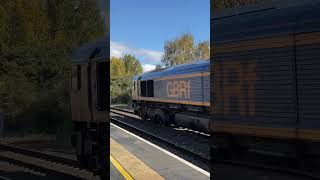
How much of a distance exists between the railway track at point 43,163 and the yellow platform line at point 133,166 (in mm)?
2577

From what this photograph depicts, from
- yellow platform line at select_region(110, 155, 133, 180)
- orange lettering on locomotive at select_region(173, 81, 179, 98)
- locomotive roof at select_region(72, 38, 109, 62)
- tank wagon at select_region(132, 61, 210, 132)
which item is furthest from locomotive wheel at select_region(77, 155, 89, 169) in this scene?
orange lettering on locomotive at select_region(173, 81, 179, 98)

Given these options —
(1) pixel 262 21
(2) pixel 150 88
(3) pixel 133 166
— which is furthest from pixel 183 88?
(1) pixel 262 21

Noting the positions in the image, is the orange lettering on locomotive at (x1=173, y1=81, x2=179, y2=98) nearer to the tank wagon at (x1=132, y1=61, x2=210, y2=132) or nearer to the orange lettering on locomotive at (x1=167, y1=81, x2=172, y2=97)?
the tank wagon at (x1=132, y1=61, x2=210, y2=132)

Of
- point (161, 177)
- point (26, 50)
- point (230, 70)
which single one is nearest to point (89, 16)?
point (26, 50)

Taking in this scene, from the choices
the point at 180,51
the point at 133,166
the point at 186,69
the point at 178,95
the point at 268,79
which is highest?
the point at 180,51

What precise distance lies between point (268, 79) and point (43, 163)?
204 cm

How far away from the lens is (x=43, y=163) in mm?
2939

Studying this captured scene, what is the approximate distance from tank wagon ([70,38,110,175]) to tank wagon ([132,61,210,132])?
946 cm

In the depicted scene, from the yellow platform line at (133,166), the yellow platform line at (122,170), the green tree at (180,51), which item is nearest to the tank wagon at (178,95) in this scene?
the yellow platform line at (133,166)

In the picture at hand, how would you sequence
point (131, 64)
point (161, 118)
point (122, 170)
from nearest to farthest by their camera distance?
1. point (122, 170)
2. point (161, 118)
3. point (131, 64)

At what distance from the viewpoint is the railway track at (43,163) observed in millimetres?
2824

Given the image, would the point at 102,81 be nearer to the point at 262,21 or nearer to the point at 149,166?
the point at 262,21

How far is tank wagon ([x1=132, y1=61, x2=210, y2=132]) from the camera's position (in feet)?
41.5

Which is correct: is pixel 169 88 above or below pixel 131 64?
below
